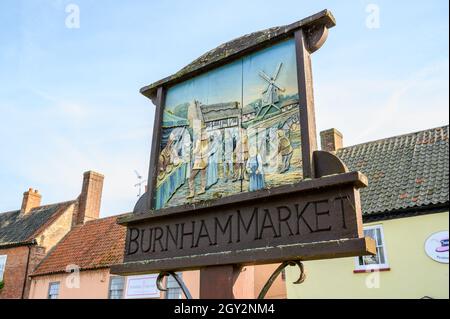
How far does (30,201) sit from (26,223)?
2377 mm

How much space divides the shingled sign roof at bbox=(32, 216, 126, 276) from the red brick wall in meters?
0.45

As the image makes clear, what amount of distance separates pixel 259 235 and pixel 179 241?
101 cm

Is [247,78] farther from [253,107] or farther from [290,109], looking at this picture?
[290,109]

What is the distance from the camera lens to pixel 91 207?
23.6 metres

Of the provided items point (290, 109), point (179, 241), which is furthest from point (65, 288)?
point (290, 109)

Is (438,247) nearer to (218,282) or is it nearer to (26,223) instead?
(218,282)

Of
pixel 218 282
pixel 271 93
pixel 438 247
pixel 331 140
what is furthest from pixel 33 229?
pixel 271 93

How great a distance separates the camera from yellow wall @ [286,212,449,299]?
10828 mm


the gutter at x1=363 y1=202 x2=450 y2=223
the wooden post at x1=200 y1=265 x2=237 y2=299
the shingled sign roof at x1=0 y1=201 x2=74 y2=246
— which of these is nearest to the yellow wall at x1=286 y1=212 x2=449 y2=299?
the gutter at x1=363 y1=202 x2=450 y2=223

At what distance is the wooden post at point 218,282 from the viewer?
4102mm

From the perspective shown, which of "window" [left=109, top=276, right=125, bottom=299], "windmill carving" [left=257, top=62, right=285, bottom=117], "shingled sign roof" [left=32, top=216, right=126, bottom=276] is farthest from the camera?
"shingled sign roof" [left=32, top=216, right=126, bottom=276]

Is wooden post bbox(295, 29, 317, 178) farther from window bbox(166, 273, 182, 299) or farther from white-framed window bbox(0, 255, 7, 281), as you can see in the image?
white-framed window bbox(0, 255, 7, 281)
